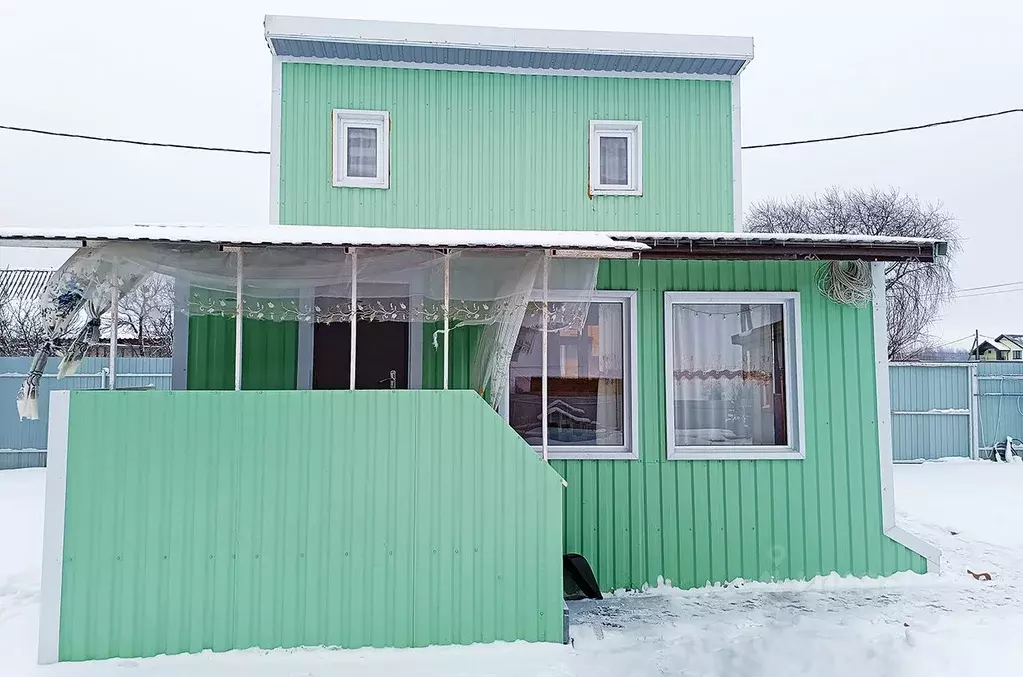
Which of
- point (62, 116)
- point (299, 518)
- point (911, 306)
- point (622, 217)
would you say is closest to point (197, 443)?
point (299, 518)

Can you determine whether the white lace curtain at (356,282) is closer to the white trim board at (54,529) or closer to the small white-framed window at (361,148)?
the white trim board at (54,529)

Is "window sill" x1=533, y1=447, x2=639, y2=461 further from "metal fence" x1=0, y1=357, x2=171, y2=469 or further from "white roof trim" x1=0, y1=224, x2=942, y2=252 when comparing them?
"metal fence" x1=0, y1=357, x2=171, y2=469

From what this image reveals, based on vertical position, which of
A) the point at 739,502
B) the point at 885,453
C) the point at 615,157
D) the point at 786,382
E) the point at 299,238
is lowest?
the point at 739,502

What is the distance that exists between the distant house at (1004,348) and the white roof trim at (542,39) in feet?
135

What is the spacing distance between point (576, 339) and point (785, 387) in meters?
1.75

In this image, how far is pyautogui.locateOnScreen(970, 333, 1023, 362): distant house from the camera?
3978 cm

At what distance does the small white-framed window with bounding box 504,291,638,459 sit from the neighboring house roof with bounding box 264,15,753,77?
2.53 metres

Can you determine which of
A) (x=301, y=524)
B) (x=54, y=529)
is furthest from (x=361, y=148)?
(x=54, y=529)

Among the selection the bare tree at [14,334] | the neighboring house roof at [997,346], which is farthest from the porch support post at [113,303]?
the neighboring house roof at [997,346]

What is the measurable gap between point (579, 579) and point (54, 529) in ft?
11.2

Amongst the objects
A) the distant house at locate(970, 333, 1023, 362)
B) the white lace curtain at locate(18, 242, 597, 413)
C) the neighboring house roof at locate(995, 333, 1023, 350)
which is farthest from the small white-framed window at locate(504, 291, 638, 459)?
the neighboring house roof at locate(995, 333, 1023, 350)

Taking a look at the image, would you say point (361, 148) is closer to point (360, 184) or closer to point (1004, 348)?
point (360, 184)

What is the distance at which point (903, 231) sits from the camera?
2528 centimetres

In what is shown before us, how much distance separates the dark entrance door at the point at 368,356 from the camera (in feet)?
19.9
